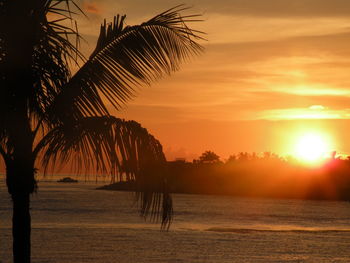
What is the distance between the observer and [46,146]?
10.3 metres

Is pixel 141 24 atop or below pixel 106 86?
atop

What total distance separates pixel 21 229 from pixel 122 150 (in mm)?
2167

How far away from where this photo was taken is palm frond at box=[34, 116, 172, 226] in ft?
30.8

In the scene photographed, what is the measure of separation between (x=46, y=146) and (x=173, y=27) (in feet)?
9.04

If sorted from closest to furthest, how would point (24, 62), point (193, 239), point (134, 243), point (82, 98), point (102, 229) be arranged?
point (24, 62)
point (82, 98)
point (134, 243)
point (193, 239)
point (102, 229)

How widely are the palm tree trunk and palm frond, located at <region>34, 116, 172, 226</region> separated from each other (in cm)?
86

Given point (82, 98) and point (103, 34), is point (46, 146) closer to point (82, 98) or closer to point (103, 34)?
point (82, 98)

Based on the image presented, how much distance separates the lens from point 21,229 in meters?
10.1

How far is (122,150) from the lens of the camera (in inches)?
372

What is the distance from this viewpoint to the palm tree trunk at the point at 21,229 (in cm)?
998

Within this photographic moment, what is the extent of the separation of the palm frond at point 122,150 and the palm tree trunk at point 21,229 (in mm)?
857

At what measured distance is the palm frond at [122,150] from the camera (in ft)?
30.8

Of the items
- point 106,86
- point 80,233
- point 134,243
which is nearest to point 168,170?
point 106,86

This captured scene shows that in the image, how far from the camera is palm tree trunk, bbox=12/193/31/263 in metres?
9.98
